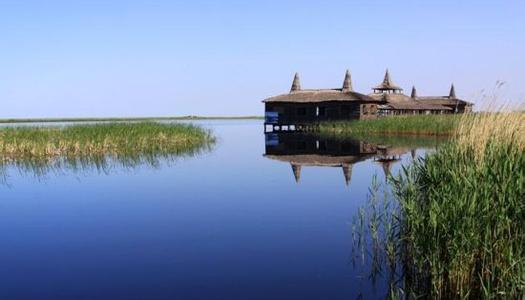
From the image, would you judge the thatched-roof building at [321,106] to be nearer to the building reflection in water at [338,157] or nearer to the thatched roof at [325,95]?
the thatched roof at [325,95]

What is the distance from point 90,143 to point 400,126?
96.2 feet

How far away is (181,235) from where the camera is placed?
11305 mm

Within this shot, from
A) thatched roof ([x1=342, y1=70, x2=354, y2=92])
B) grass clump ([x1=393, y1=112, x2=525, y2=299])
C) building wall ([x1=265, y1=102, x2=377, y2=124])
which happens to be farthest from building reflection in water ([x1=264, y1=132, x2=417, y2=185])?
thatched roof ([x1=342, y1=70, x2=354, y2=92])

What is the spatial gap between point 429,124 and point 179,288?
3821 centimetres

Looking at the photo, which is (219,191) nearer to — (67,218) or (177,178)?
(177,178)

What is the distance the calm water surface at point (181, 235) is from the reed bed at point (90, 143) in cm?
590

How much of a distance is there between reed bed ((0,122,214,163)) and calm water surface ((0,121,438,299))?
19.4ft

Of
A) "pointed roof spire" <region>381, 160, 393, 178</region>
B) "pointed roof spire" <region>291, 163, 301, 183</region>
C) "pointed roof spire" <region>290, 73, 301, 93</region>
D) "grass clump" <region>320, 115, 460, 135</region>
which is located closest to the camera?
"pointed roof spire" <region>291, 163, 301, 183</region>

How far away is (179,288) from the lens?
7797 millimetres

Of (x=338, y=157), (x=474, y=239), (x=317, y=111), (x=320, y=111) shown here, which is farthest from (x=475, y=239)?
(x=317, y=111)

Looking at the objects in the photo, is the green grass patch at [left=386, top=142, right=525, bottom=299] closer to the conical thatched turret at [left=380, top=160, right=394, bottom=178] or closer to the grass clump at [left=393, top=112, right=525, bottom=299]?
the grass clump at [left=393, top=112, right=525, bottom=299]

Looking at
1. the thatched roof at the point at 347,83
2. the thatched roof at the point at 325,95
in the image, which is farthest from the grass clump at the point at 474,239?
the thatched roof at the point at 347,83

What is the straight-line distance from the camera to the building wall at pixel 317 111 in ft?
175

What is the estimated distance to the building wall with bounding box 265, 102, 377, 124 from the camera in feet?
175
